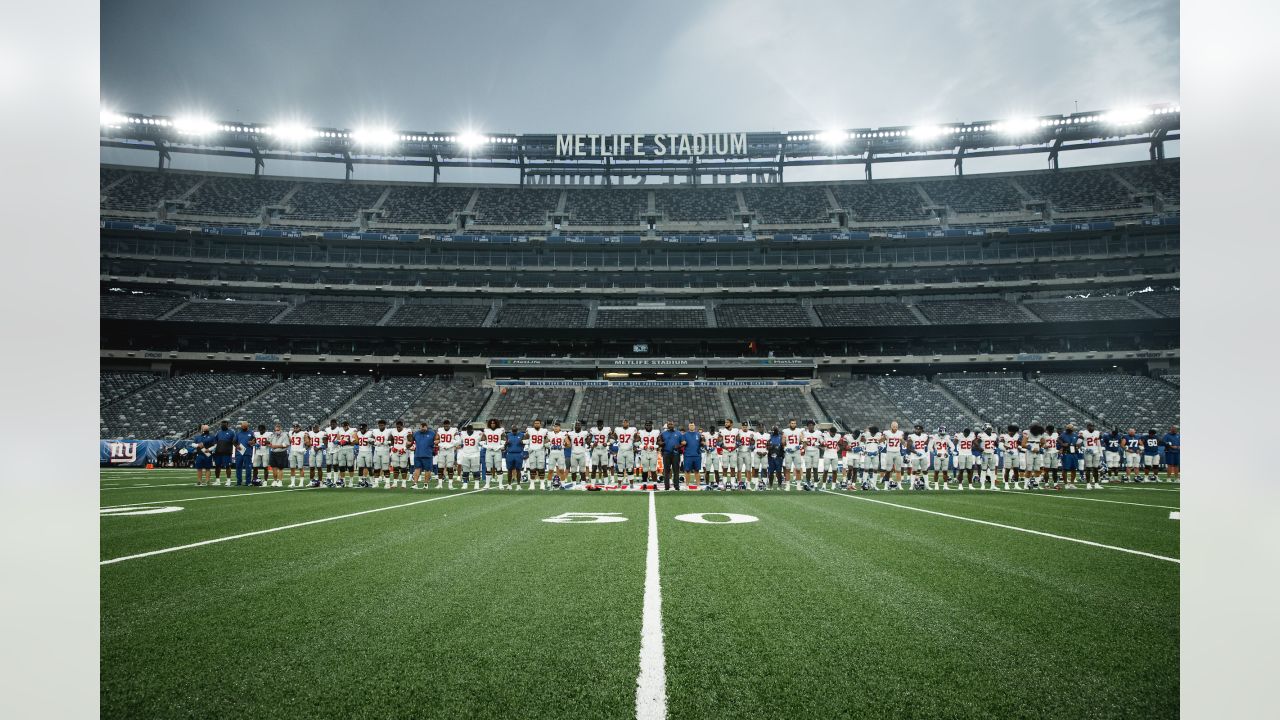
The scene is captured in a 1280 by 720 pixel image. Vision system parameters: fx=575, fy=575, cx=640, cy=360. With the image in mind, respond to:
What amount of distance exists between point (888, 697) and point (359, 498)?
11.3 meters

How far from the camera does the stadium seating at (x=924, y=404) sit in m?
31.6

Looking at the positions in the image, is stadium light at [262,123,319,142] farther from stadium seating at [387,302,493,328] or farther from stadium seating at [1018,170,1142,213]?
stadium seating at [1018,170,1142,213]

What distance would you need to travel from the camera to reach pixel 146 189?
1640 inches

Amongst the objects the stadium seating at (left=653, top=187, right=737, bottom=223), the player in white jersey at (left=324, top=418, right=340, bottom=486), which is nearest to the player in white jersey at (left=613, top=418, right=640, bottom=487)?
the player in white jersey at (left=324, top=418, right=340, bottom=486)

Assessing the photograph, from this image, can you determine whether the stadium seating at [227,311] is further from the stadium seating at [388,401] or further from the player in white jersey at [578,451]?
the player in white jersey at [578,451]

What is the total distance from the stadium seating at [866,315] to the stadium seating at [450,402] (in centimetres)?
2289

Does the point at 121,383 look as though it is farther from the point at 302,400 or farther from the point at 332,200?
the point at 332,200

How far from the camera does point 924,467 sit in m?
15.4

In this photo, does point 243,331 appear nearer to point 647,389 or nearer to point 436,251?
point 436,251

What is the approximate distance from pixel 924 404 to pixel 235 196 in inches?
1964

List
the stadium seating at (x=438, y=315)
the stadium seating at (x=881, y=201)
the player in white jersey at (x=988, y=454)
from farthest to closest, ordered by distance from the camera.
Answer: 1. the stadium seating at (x=881, y=201)
2. the stadium seating at (x=438, y=315)
3. the player in white jersey at (x=988, y=454)

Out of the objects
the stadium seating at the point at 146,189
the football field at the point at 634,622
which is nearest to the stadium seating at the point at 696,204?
the stadium seating at the point at 146,189
